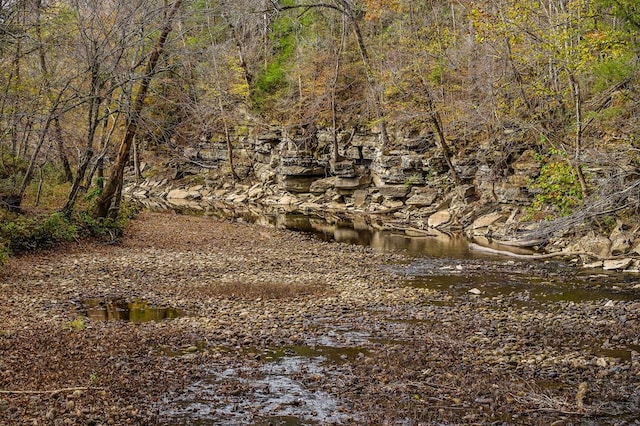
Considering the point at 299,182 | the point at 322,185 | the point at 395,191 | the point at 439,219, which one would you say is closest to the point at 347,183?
the point at 322,185

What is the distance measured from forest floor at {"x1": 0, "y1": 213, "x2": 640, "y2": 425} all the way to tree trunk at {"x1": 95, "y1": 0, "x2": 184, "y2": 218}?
523cm

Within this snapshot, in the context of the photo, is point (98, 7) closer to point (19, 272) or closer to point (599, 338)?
point (19, 272)

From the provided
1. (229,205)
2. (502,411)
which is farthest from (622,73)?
(229,205)

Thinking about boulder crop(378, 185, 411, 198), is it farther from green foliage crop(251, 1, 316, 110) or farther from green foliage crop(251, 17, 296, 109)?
green foliage crop(251, 17, 296, 109)

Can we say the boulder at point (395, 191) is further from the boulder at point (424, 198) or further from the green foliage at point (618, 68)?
the green foliage at point (618, 68)

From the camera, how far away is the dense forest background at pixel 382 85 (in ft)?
63.5

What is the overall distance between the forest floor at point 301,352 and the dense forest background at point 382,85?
200 inches

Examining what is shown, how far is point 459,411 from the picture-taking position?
27.3 ft

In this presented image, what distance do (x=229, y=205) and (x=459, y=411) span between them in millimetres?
38478

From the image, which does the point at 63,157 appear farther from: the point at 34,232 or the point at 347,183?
the point at 347,183

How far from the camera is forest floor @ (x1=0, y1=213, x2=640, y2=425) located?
325 inches

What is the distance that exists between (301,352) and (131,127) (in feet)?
46.2

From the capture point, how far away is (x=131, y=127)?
73.8 feet

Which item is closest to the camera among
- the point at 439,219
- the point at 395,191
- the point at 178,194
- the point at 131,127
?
the point at 131,127
